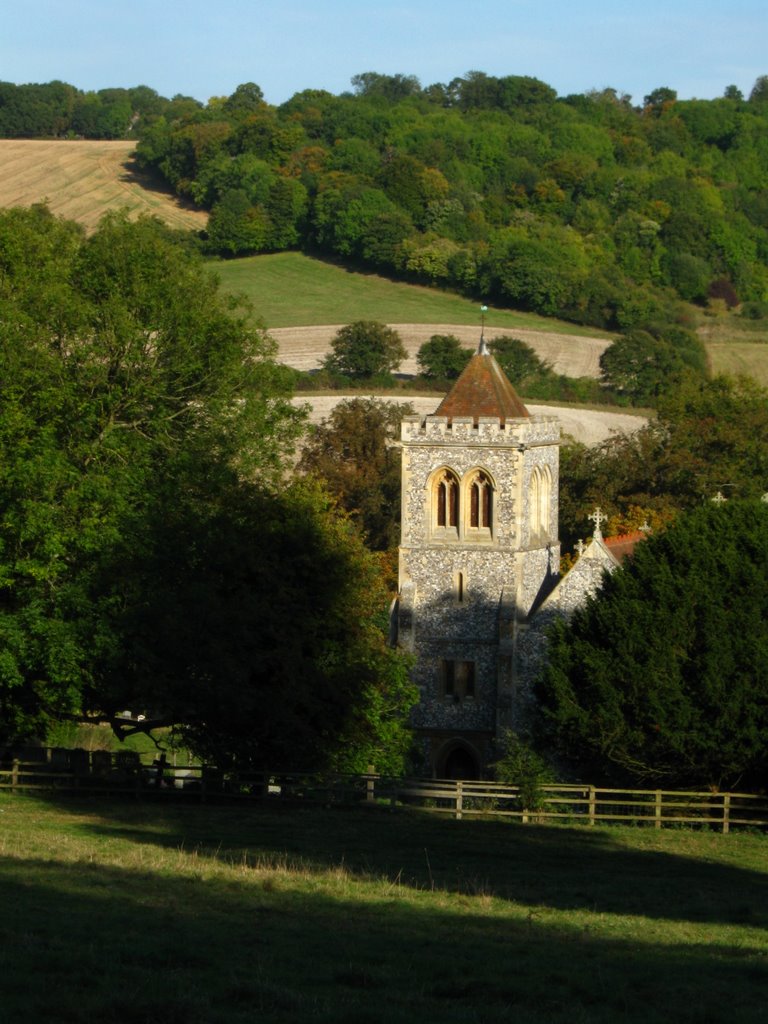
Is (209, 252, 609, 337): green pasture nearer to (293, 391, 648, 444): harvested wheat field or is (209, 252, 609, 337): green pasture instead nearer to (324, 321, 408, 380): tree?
(324, 321, 408, 380): tree

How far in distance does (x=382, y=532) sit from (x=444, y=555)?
19.5 m

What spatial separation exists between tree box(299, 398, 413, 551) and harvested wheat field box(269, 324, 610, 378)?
26.8 m

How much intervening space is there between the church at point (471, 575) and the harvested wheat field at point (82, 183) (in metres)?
73.9

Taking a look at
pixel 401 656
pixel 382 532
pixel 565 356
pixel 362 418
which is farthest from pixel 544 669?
pixel 565 356

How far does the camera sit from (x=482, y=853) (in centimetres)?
2436

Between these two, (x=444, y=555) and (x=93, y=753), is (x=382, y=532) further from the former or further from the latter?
(x=93, y=753)

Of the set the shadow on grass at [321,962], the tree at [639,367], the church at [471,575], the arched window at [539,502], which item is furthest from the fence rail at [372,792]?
the tree at [639,367]

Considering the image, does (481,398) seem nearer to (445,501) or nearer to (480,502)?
(480,502)

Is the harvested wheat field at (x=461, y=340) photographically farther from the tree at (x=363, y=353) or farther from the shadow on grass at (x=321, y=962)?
the shadow on grass at (x=321, y=962)

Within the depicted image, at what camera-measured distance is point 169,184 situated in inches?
5482

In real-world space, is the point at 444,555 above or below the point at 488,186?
below

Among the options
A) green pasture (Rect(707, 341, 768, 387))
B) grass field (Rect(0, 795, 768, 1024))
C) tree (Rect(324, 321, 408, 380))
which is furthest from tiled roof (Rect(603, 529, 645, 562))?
green pasture (Rect(707, 341, 768, 387))

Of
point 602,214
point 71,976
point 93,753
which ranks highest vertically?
point 602,214

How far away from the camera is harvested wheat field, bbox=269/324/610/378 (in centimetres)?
9950
